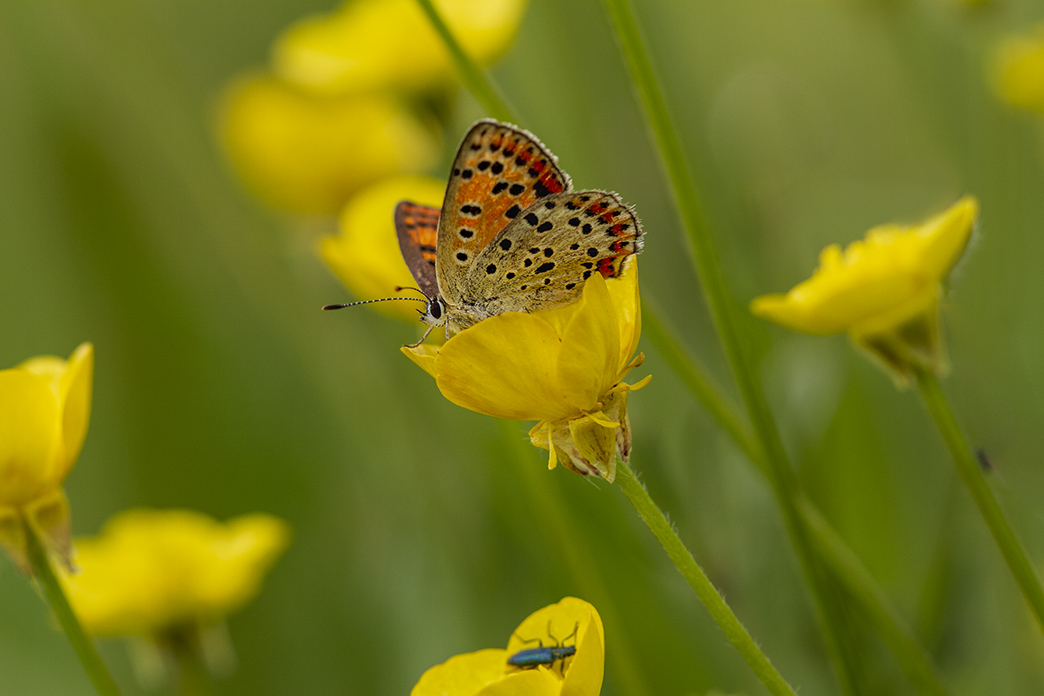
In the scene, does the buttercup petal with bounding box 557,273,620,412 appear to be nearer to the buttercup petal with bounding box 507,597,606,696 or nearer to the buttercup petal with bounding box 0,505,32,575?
the buttercup petal with bounding box 507,597,606,696

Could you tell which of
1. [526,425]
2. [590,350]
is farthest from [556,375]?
[526,425]

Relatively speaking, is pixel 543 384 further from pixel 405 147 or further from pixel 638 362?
pixel 405 147

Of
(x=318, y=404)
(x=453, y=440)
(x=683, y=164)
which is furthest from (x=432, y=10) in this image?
(x=318, y=404)

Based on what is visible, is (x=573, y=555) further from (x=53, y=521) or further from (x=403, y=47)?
(x=403, y=47)

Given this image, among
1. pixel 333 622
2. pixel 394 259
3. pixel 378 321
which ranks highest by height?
pixel 394 259

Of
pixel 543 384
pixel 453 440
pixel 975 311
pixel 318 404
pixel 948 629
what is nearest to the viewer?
pixel 543 384
